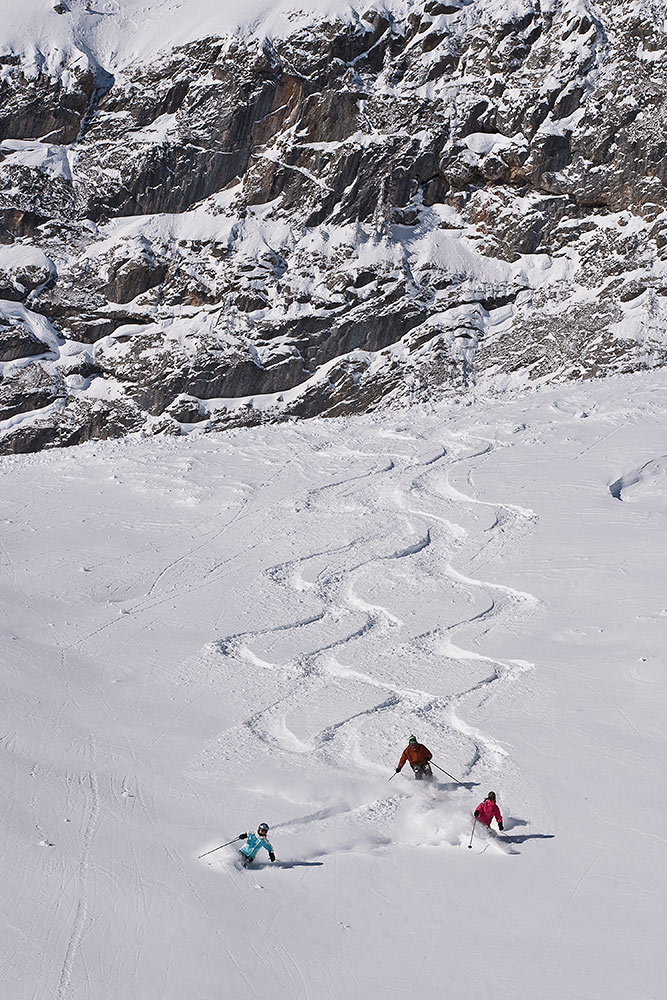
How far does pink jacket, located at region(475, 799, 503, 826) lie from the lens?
965 cm

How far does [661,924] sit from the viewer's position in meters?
8.13

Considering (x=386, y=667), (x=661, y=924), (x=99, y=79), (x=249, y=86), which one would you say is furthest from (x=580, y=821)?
(x=99, y=79)

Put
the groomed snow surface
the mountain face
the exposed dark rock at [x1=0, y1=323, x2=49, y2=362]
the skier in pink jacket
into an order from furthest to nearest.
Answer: the exposed dark rock at [x1=0, y1=323, x2=49, y2=362]
the mountain face
the skier in pink jacket
the groomed snow surface

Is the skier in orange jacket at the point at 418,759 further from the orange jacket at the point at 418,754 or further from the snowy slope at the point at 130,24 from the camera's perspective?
the snowy slope at the point at 130,24

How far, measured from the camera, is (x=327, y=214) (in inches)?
1961

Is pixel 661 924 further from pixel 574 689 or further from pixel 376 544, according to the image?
pixel 376 544

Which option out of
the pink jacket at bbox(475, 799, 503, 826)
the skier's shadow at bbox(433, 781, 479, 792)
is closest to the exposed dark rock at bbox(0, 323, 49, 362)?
A: the skier's shadow at bbox(433, 781, 479, 792)

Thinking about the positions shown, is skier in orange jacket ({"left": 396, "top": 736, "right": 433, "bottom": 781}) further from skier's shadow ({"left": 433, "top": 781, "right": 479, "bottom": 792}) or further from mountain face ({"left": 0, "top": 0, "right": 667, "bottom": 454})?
mountain face ({"left": 0, "top": 0, "right": 667, "bottom": 454})

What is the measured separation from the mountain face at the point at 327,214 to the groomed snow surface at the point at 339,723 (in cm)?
2126

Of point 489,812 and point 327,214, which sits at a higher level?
point 489,812

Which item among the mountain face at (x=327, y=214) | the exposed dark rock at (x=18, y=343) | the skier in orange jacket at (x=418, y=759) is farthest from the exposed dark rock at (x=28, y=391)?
the skier in orange jacket at (x=418, y=759)

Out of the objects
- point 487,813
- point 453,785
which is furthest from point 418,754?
point 487,813

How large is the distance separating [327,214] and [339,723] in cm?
4150

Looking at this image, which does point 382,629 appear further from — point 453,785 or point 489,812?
point 489,812
